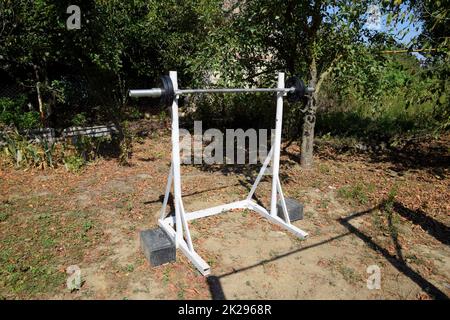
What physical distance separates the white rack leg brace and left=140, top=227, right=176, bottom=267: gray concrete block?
188 mm

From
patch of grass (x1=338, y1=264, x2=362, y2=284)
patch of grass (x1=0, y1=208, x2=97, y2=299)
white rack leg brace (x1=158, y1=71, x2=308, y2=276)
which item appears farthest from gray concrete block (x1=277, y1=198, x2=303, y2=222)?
patch of grass (x1=0, y1=208, x2=97, y2=299)

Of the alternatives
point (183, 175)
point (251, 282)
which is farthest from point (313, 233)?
point (183, 175)

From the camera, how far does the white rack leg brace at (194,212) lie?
3641 millimetres

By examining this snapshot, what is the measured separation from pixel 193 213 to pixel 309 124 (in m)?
3.24

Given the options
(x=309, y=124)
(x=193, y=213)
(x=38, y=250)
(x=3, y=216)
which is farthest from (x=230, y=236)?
(x=309, y=124)

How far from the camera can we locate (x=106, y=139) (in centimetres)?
840

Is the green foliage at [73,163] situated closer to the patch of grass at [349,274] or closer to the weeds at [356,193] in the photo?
the weeds at [356,193]

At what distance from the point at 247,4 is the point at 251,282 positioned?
469 cm

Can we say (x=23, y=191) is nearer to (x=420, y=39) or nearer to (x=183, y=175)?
(x=183, y=175)

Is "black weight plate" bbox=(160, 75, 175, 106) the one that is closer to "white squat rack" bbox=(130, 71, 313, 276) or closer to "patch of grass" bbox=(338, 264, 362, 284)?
"white squat rack" bbox=(130, 71, 313, 276)

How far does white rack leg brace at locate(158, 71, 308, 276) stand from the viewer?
3.64 meters

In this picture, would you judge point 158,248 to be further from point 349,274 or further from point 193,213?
point 349,274

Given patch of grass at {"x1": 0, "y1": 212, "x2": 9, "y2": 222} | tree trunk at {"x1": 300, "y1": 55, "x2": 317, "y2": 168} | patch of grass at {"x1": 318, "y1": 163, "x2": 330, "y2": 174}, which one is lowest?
patch of grass at {"x1": 0, "y1": 212, "x2": 9, "y2": 222}
